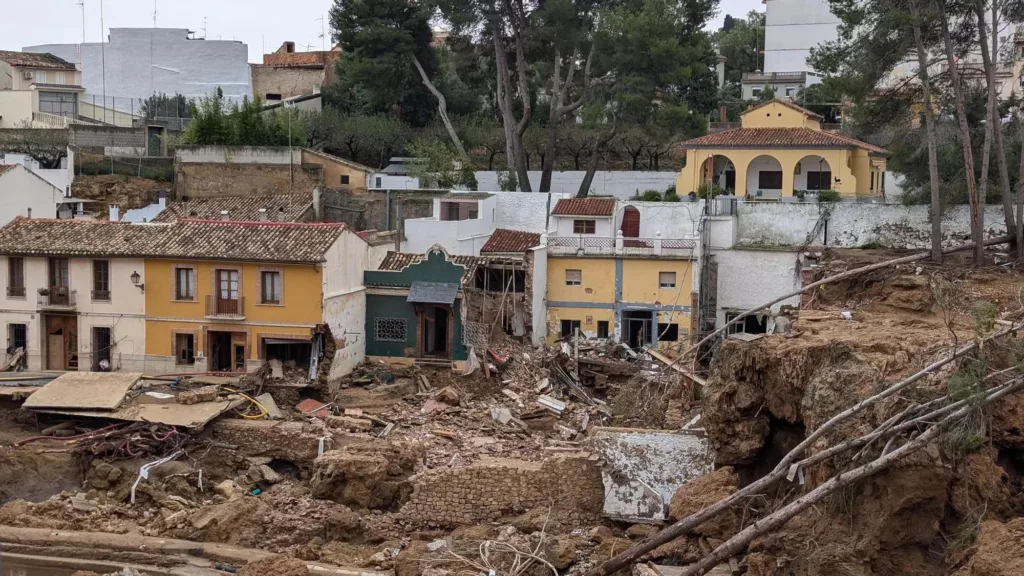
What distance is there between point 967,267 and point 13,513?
18.8 metres

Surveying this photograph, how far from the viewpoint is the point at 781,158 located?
128 ft

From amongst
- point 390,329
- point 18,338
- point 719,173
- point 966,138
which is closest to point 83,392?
point 18,338

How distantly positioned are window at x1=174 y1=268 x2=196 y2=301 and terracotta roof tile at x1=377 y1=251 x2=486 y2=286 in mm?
4838

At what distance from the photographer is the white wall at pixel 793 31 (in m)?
62.5

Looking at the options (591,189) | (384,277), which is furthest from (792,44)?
(384,277)

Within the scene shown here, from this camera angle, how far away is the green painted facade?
30.6 m

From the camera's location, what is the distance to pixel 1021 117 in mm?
32812

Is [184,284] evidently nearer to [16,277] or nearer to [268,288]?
[268,288]

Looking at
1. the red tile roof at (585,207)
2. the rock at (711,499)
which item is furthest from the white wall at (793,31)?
the rock at (711,499)

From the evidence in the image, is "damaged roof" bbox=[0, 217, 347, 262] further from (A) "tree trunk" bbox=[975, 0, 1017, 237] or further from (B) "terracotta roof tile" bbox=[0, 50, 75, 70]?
(B) "terracotta roof tile" bbox=[0, 50, 75, 70]

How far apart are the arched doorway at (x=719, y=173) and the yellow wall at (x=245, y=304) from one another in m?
16.1

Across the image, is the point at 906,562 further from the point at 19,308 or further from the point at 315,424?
the point at 19,308

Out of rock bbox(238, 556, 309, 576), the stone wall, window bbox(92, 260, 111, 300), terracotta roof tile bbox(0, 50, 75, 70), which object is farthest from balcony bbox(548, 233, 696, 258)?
terracotta roof tile bbox(0, 50, 75, 70)

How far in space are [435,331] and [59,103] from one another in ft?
92.2
